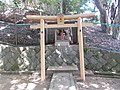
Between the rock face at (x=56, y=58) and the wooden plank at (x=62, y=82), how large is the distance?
2.73 ft

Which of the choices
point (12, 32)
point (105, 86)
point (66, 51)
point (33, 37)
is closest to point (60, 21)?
point (66, 51)

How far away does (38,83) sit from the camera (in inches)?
167

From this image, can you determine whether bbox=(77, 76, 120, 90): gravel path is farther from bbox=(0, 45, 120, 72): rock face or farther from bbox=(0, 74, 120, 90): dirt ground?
bbox=(0, 45, 120, 72): rock face

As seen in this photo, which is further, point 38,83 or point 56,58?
point 56,58

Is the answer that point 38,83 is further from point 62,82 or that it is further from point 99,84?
point 99,84

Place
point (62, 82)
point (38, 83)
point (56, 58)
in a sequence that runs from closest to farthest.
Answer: point (62, 82) < point (38, 83) < point (56, 58)

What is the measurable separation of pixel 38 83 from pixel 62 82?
2.19ft

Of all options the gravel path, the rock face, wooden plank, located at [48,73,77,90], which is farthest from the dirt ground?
the rock face

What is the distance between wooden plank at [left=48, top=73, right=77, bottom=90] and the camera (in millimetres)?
3578

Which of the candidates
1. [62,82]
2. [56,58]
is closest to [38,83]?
[62,82]

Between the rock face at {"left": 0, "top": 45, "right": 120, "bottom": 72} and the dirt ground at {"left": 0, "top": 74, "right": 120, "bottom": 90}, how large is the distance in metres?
0.45

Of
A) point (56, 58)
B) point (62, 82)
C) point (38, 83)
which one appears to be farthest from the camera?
point (56, 58)

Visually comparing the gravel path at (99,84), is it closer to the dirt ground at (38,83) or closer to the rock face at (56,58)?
the dirt ground at (38,83)

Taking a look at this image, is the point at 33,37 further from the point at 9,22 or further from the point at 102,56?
the point at 102,56
